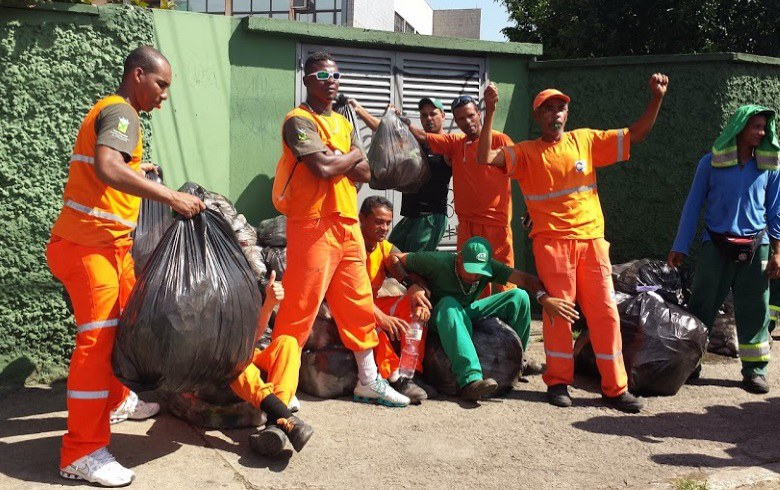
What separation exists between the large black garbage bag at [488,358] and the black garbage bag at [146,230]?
1.79m

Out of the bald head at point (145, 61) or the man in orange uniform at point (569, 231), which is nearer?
the bald head at point (145, 61)

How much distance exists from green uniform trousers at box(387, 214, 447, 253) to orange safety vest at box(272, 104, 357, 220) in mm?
1638

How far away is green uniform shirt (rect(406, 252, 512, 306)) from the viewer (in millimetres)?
5379

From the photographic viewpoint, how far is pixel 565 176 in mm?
5207

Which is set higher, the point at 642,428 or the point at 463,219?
the point at 463,219

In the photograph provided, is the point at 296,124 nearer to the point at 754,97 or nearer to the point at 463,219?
the point at 463,219

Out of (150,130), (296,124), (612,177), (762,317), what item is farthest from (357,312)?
(612,177)

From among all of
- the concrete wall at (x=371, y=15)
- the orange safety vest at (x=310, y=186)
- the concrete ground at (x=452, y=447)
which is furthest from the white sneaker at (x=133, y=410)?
the concrete wall at (x=371, y=15)

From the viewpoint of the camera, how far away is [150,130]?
5.77 metres

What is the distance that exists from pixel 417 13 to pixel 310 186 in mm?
22560

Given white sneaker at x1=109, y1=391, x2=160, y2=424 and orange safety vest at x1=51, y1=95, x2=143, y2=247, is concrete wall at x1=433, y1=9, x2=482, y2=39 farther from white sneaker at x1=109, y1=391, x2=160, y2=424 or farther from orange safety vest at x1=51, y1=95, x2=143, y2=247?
orange safety vest at x1=51, y1=95, x2=143, y2=247

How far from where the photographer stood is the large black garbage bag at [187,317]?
3.71 m

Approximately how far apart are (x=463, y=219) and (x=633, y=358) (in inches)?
59.4

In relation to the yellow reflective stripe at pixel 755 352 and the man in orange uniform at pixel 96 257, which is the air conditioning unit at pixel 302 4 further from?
the man in orange uniform at pixel 96 257
